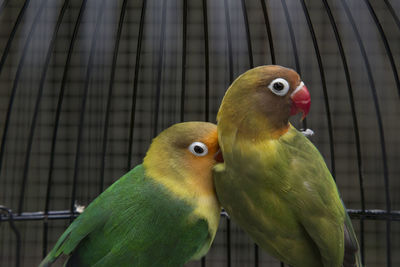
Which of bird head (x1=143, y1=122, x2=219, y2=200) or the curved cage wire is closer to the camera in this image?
bird head (x1=143, y1=122, x2=219, y2=200)

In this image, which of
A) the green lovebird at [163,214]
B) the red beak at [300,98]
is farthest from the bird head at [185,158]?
the red beak at [300,98]

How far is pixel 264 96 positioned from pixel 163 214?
0.21m

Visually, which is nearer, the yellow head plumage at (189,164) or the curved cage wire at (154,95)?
the yellow head plumage at (189,164)

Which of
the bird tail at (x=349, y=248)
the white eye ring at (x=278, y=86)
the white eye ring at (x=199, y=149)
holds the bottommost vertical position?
the bird tail at (x=349, y=248)

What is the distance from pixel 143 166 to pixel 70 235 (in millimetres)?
136

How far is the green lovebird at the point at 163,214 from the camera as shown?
58cm

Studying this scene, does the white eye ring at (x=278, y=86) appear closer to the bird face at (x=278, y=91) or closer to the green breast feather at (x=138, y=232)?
the bird face at (x=278, y=91)

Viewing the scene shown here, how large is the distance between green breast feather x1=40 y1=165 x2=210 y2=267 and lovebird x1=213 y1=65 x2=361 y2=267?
77mm

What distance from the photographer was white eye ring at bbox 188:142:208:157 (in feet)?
1.86

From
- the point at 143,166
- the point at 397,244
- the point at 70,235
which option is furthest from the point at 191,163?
the point at 397,244

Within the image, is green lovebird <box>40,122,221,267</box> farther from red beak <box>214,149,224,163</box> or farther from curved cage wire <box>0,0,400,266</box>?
curved cage wire <box>0,0,400,266</box>

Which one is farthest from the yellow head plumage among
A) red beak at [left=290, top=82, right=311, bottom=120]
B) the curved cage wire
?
the curved cage wire

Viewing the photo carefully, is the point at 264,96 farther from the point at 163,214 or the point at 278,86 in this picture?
the point at 163,214

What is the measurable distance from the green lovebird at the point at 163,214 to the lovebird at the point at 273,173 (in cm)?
5
